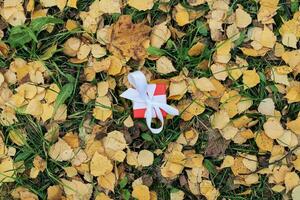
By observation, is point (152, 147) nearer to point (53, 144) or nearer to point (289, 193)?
point (53, 144)

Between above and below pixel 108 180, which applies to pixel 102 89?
above

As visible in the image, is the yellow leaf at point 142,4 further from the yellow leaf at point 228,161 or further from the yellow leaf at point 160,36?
the yellow leaf at point 228,161

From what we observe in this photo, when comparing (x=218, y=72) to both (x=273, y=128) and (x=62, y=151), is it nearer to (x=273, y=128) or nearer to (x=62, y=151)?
(x=273, y=128)

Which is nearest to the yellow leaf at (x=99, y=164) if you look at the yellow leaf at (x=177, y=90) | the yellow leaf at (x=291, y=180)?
the yellow leaf at (x=177, y=90)

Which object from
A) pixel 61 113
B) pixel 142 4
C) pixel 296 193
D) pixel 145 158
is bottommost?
pixel 296 193

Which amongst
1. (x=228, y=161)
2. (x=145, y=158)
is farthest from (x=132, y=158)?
(x=228, y=161)

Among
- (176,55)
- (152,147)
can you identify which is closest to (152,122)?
(152,147)
